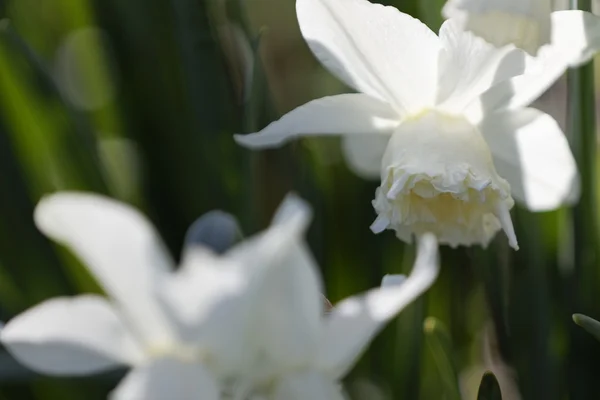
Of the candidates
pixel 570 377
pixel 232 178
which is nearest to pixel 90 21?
pixel 232 178

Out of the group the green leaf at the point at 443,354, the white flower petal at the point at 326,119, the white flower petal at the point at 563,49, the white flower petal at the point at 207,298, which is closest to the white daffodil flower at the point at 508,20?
the white flower petal at the point at 563,49

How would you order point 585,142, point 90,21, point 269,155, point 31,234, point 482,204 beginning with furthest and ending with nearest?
point 269,155
point 90,21
point 31,234
point 585,142
point 482,204

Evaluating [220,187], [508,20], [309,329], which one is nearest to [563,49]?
[508,20]

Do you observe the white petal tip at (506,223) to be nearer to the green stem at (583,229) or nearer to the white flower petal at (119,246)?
the green stem at (583,229)

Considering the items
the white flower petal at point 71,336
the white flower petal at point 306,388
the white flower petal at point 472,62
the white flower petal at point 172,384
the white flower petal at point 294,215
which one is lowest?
the white flower petal at point 306,388

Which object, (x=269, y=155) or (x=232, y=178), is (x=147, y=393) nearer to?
(x=232, y=178)
